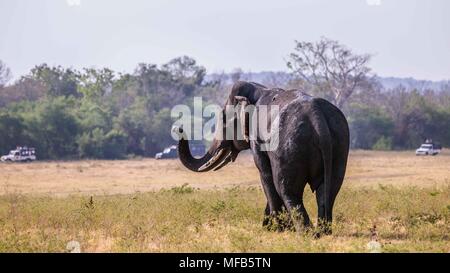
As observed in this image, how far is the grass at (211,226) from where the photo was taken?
12.1 metres

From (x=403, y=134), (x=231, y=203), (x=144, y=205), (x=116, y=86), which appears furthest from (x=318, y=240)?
(x=116, y=86)

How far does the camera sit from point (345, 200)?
1798cm

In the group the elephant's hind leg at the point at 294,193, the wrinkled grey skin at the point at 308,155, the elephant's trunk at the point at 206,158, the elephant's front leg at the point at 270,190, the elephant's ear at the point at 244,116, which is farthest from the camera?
the elephant's trunk at the point at 206,158

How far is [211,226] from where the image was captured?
15047mm

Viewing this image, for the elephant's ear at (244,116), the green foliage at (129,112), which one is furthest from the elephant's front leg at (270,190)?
the green foliage at (129,112)

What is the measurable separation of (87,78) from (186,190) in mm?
68150

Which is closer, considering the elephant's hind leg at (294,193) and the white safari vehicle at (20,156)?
the elephant's hind leg at (294,193)

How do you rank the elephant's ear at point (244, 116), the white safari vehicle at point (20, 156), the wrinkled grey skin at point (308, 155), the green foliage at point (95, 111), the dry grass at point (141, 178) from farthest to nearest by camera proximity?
1. the green foliage at point (95, 111)
2. the white safari vehicle at point (20, 156)
3. the dry grass at point (141, 178)
4. the elephant's ear at point (244, 116)
5. the wrinkled grey skin at point (308, 155)

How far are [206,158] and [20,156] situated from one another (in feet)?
148

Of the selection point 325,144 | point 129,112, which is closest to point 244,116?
point 325,144

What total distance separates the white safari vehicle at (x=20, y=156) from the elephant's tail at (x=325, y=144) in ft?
157

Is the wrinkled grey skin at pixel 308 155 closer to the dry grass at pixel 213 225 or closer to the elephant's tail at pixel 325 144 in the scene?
the elephant's tail at pixel 325 144

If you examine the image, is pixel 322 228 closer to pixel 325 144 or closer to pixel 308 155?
pixel 308 155
